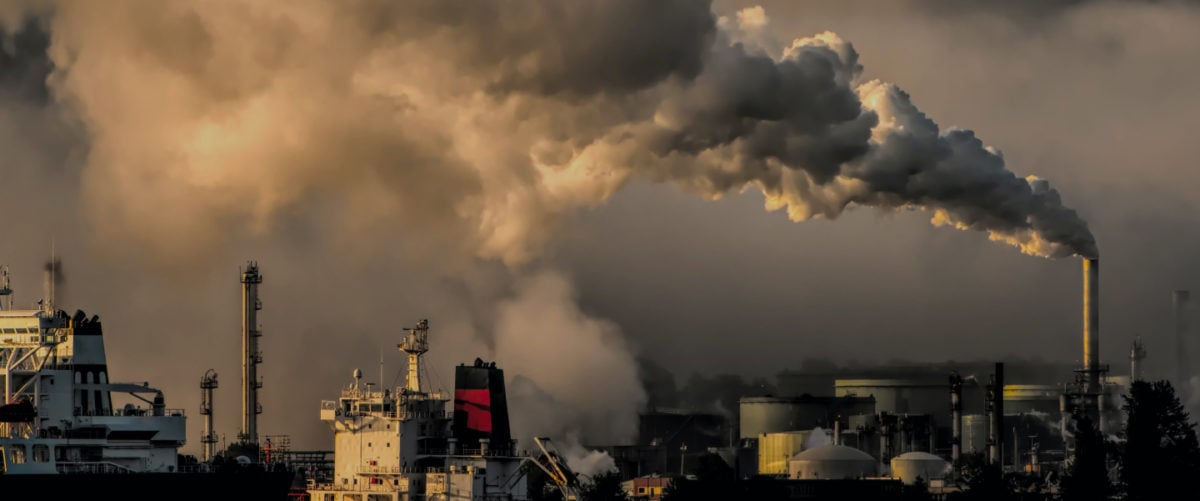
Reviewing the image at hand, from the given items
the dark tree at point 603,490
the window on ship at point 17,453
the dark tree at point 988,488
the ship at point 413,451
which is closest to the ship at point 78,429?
the window on ship at point 17,453

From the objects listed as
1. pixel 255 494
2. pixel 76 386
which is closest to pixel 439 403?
pixel 255 494

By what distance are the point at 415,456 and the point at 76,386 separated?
26469mm

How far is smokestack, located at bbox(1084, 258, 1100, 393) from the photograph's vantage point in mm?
178500

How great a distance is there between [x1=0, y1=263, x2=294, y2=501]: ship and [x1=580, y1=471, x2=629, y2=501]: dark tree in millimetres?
49189

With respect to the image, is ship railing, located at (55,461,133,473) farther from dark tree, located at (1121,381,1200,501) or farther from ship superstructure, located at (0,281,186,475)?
dark tree, located at (1121,381,1200,501)

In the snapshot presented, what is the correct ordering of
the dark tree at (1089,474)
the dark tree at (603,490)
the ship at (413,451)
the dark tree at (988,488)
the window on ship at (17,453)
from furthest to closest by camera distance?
the dark tree at (603,490)
the dark tree at (988,488)
the dark tree at (1089,474)
the ship at (413,451)
the window on ship at (17,453)

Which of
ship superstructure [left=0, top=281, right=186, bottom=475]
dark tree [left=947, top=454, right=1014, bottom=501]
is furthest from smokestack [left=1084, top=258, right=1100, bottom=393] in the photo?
ship superstructure [left=0, top=281, right=186, bottom=475]

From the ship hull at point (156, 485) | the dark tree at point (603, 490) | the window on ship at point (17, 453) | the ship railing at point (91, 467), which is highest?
the window on ship at point (17, 453)

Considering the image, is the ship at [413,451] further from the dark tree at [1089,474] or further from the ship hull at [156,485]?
the dark tree at [1089,474]

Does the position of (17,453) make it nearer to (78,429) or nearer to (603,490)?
(78,429)

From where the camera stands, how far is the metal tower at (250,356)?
7500 inches

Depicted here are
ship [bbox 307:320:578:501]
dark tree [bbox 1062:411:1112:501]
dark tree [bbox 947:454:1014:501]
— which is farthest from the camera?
dark tree [bbox 947:454:1014:501]

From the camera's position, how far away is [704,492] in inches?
6403

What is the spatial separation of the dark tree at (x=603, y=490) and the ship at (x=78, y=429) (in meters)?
49.2
